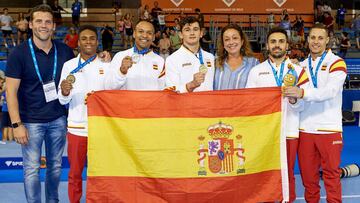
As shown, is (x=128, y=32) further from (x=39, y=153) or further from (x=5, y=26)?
(x=39, y=153)

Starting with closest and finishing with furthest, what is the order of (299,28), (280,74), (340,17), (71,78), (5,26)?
(71,78)
(280,74)
(5,26)
(299,28)
(340,17)

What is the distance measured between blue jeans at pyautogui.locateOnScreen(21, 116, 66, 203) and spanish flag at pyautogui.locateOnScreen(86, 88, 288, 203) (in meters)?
0.40

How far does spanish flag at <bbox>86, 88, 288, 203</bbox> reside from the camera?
4.76 metres

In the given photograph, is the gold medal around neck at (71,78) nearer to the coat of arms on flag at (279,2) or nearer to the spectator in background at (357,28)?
the spectator in background at (357,28)

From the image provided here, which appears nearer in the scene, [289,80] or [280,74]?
[289,80]

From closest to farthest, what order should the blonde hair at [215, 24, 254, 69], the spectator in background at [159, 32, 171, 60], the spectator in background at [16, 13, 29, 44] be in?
the blonde hair at [215, 24, 254, 69] < the spectator in background at [159, 32, 171, 60] < the spectator in background at [16, 13, 29, 44]

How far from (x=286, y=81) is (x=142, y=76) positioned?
4.49 ft

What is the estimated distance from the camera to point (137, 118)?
4781 mm

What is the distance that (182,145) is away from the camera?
4.81 m


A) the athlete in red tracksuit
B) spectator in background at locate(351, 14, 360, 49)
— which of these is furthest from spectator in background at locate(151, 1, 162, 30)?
the athlete in red tracksuit

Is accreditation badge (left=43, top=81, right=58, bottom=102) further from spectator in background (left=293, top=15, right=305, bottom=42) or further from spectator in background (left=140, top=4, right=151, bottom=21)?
spectator in background (left=293, top=15, right=305, bottom=42)

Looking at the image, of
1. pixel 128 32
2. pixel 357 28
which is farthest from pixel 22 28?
pixel 357 28

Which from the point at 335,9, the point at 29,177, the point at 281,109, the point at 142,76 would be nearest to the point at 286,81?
the point at 281,109

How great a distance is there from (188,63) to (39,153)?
1.65 m
